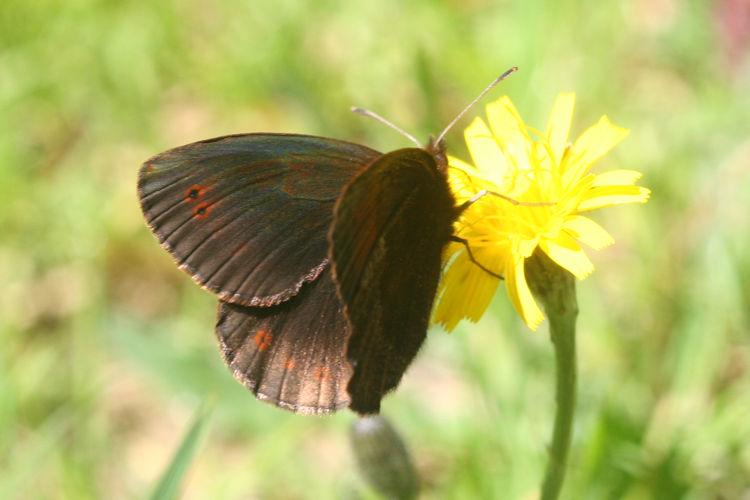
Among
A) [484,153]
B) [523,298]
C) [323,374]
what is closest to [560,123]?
[484,153]

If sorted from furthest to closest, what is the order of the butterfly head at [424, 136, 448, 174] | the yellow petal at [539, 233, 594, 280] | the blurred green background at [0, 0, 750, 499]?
the blurred green background at [0, 0, 750, 499] < the butterfly head at [424, 136, 448, 174] < the yellow petal at [539, 233, 594, 280]

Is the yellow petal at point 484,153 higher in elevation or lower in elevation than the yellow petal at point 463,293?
higher

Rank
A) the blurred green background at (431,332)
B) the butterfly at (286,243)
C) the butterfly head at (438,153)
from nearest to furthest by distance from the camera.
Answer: the butterfly at (286,243) < the butterfly head at (438,153) < the blurred green background at (431,332)

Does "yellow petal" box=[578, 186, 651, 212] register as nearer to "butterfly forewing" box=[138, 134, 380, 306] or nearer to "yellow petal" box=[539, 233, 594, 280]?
"yellow petal" box=[539, 233, 594, 280]

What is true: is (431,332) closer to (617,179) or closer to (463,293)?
(463,293)

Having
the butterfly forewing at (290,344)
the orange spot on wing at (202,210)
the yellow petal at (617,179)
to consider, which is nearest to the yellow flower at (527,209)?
the yellow petal at (617,179)

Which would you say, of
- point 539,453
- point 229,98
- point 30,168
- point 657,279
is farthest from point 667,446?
point 30,168

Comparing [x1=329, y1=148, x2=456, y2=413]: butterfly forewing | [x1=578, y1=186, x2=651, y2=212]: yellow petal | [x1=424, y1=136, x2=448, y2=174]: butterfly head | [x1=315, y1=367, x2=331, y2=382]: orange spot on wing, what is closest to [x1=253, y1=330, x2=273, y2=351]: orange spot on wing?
[x1=315, y1=367, x2=331, y2=382]: orange spot on wing

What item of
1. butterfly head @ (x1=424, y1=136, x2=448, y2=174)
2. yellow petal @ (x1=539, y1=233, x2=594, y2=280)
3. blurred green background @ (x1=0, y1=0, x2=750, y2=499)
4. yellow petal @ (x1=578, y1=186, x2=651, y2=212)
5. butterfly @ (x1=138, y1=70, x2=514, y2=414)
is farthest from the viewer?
blurred green background @ (x1=0, y1=0, x2=750, y2=499)

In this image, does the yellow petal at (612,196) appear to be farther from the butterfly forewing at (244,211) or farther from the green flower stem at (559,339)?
the butterfly forewing at (244,211)
